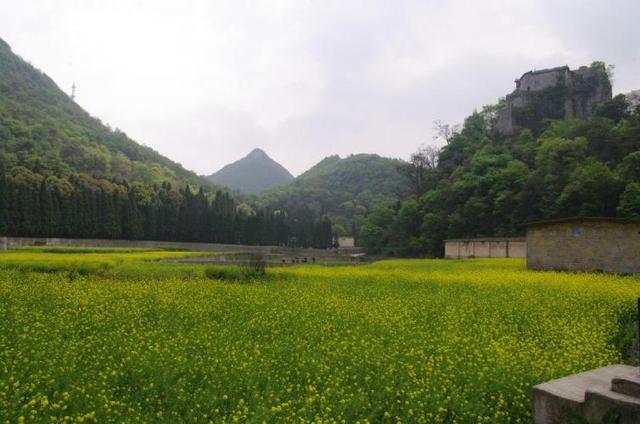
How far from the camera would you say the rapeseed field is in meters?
6.06

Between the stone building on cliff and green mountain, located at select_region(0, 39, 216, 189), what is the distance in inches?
2554

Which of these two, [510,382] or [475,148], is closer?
[510,382]

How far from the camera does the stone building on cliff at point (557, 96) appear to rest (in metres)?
73.1

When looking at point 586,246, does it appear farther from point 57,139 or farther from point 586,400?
point 57,139

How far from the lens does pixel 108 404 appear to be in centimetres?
594

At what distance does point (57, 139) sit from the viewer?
87.4 meters

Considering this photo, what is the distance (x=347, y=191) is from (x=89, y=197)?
3234 inches

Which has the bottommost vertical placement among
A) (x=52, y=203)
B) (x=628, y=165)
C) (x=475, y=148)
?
(x=52, y=203)

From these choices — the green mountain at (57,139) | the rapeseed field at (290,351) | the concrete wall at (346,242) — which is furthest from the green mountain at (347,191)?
the rapeseed field at (290,351)

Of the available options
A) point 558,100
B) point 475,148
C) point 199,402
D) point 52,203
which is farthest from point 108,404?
point 558,100

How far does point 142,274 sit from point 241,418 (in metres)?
14.6

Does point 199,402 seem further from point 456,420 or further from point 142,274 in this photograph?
point 142,274

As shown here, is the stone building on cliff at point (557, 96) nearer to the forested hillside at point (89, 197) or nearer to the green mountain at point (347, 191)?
the forested hillside at point (89, 197)

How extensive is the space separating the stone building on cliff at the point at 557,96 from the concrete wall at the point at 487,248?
38.1 metres
